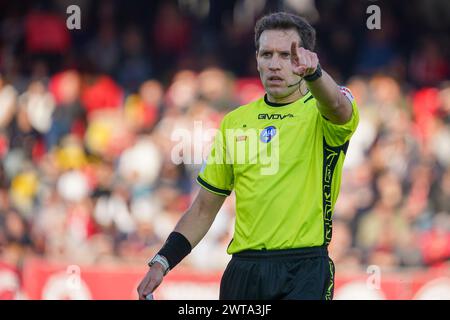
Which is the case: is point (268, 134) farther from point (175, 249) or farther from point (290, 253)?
point (175, 249)

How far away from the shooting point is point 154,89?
13.0 m

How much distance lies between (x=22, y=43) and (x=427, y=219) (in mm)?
6371

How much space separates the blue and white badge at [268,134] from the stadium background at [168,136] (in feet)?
15.2

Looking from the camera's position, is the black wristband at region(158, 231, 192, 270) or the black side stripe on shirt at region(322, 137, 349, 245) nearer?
the black side stripe on shirt at region(322, 137, 349, 245)

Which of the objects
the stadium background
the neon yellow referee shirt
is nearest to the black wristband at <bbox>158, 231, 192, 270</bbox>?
the neon yellow referee shirt

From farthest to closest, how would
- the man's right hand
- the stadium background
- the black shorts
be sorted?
the stadium background → the man's right hand → the black shorts

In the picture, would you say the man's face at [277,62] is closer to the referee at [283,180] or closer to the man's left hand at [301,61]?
the referee at [283,180]

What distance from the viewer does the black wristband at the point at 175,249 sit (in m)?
5.87

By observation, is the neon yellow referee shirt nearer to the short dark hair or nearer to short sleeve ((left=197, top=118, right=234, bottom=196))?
short sleeve ((left=197, top=118, right=234, bottom=196))

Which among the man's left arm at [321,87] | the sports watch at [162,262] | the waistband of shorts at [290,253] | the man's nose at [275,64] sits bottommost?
the sports watch at [162,262]

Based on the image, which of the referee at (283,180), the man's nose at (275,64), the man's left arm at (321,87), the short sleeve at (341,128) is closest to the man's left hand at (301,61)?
the man's left arm at (321,87)

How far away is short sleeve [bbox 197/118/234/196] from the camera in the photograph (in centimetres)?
595
